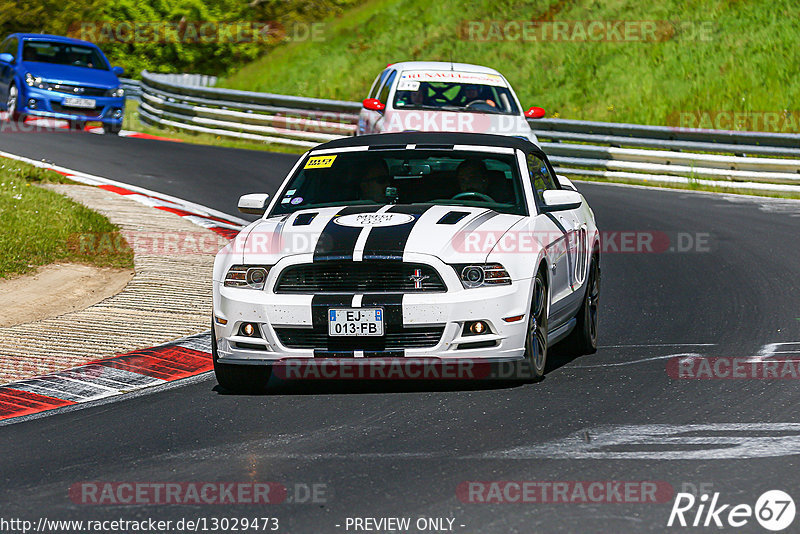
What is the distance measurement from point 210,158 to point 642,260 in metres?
10.7

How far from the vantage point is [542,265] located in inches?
327

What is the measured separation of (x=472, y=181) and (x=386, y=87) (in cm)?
1003

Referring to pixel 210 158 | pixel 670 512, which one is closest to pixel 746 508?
pixel 670 512

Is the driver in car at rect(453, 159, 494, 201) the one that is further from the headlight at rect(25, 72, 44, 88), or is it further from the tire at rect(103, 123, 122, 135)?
the tire at rect(103, 123, 122, 135)

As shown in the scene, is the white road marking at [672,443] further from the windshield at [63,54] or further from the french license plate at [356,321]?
the windshield at [63,54]

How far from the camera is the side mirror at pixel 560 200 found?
8688 millimetres

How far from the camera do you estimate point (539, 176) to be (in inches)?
378

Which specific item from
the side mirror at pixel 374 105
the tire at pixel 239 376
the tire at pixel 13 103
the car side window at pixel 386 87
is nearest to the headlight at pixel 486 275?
the tire at pixel 239 376

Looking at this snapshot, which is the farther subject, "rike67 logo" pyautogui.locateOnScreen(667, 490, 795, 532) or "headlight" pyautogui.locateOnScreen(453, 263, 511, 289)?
"headlight" pyautogui.locateOnScreen(453, 263, 511, 289)

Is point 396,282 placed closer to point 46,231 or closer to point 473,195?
point 473,195

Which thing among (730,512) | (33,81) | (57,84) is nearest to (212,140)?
(57,84)

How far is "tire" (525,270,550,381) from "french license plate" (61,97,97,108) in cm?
1927

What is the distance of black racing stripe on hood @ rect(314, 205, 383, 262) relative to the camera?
781 centimetres

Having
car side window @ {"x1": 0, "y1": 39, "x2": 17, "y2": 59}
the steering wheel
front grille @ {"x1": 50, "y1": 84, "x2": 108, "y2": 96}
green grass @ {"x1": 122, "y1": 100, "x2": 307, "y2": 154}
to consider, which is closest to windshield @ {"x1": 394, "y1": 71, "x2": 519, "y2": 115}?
green grass @ {"x1": 122, "y1": 100, "x2": 307, "y2": 154}
